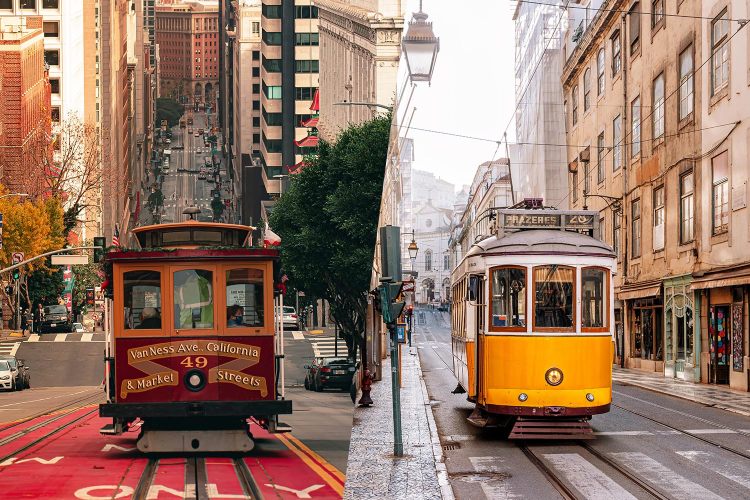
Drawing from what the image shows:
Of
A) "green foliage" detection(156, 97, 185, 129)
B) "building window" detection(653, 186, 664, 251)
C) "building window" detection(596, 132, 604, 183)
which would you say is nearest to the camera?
"green foliage" detection(156, 97, 185, 129)

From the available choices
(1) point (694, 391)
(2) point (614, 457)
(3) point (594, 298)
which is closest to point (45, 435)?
(2) point (614, 457)

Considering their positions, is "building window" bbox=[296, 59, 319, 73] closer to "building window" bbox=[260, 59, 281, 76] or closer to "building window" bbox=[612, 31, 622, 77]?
"building window" bbox=[260, 59, 281, 76]

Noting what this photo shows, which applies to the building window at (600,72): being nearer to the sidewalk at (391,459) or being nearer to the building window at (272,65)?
the sidewalk at (391,459)

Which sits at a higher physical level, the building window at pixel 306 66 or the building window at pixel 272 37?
the building window at pixel 272 37

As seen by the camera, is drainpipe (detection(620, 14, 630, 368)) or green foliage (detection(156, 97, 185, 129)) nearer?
green foliage (detection(156, 97, 185, 129))

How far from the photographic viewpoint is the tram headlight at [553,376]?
60.0 ft

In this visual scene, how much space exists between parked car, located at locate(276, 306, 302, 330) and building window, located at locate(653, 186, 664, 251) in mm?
39906

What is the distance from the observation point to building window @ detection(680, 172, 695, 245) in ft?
132

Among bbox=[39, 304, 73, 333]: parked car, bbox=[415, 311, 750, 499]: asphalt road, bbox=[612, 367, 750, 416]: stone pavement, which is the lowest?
bbox=[612, 367, 750, 416]: stone pavement

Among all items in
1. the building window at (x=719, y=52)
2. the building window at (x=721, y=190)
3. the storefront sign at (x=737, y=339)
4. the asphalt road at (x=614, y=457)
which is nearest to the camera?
the asphalt road at (x=614, y=457)

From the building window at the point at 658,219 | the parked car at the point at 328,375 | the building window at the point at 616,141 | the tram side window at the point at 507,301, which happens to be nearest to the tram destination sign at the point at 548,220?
the tram side window at the point at 507,301

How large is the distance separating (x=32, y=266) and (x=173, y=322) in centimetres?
1668

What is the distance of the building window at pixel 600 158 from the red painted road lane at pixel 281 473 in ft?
114

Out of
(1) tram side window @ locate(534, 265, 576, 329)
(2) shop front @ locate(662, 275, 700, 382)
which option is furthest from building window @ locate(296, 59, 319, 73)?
(2) shop front @ locate(662, 275, 700, 382)
